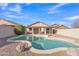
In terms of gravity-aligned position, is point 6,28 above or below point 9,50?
above

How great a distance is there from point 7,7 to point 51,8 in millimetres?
461

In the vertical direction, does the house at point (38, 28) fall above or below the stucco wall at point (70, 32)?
above

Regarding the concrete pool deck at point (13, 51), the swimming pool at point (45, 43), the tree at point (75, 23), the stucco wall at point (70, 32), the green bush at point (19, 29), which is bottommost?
the concrete pool deck at point (13, 51)

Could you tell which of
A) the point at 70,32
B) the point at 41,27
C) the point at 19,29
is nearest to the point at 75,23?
the point at 70,32

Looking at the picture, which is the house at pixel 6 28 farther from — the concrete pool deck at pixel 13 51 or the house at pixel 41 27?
the house at pixel 41 27

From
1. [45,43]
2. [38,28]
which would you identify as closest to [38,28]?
[38,28]

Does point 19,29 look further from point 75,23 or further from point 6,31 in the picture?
point 75,23

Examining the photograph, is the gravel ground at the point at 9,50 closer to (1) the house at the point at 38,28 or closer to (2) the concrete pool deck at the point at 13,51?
(2) the concrete pool deck at the point at 13,51

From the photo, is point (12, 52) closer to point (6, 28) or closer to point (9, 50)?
point (9, 50)

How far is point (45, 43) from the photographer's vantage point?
191 centimetres

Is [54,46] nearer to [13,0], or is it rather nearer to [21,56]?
[21,56]

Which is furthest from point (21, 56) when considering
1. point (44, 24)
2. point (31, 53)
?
point (44, 24)

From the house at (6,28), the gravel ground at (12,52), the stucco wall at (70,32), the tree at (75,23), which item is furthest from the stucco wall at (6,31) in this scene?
the tree at (75,23)

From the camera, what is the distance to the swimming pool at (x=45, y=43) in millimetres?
1905
